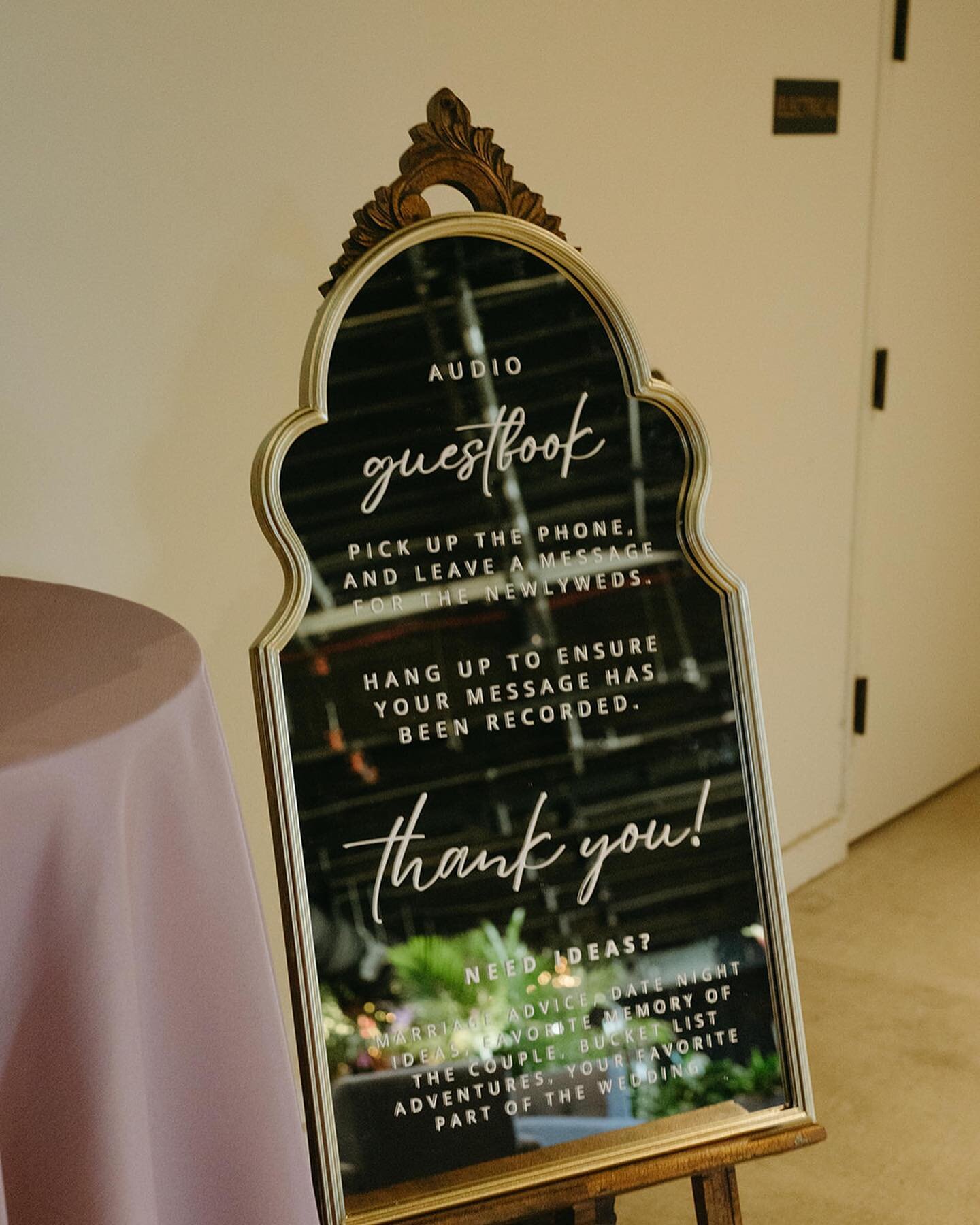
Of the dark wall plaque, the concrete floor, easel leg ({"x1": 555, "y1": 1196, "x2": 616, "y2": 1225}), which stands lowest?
the concrete floor

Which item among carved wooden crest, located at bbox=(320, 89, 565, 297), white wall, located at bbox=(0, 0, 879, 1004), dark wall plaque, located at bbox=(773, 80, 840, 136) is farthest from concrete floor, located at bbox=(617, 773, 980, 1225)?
dark wall plaque, located at bbox=(773, 80, 840, 136)

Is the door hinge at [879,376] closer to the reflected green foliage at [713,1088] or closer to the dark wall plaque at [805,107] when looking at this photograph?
the dark wall plaque at [805,107]

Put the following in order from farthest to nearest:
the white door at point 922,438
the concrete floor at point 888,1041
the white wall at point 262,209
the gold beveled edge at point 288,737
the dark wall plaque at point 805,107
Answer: the white door at point 922,438 < the dark wall plaque at point 805,107 < the concrete floor at point 888,1041 < the white wall at point 262,209 < the gold beveled edge at point 288,737

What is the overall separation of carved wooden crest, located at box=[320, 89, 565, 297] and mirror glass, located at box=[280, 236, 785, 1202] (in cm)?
4

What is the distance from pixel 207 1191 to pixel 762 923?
24.5 inches

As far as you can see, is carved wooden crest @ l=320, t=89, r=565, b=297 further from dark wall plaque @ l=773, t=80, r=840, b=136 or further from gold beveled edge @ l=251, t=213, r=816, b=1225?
dark wall plaque @ l=773, t=80, r=840, b=136

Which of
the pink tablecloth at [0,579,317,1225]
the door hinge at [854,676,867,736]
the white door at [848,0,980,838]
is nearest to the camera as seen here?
the pink tablecloth at [0,579,317,1225]

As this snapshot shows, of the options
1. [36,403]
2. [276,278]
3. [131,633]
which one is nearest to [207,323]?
[276,278]

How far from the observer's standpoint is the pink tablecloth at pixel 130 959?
27.8 inches

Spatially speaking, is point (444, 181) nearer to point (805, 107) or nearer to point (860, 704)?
point (805, 107)

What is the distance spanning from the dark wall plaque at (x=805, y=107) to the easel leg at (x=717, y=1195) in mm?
1605

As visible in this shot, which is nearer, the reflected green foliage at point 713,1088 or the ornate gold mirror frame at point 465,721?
the ornate gold mirror frame at point 465,721

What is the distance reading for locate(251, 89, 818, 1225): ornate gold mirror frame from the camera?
111 cm

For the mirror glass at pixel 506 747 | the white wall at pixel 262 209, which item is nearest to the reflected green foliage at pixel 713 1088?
the mirror glass at pixel 506 747
